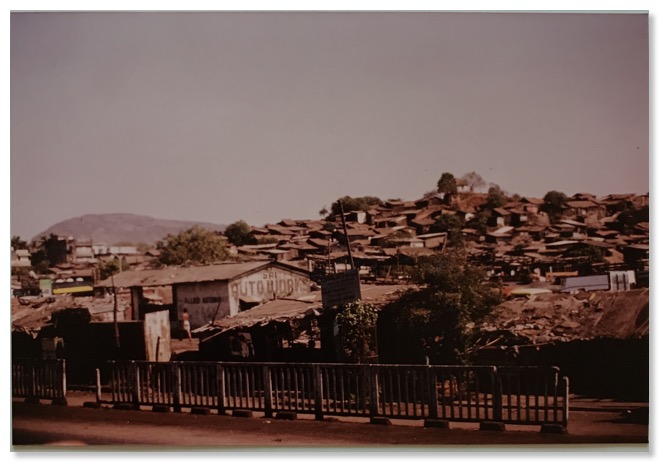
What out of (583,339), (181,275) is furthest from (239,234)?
(583,339)

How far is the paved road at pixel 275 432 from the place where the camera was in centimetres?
636

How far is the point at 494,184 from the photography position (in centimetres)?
676

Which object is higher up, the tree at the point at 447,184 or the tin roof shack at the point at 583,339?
the tree at the point at 447,184

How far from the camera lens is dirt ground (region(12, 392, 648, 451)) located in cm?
636

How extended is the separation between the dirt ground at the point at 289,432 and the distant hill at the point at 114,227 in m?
1.57

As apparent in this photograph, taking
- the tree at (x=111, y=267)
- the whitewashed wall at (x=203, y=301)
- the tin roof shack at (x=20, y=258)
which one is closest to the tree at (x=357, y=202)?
the whitewashed wall at (x=203, y=301)

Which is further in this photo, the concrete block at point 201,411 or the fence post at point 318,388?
the concrete block at point 201,411

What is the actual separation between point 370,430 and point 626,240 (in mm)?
2649

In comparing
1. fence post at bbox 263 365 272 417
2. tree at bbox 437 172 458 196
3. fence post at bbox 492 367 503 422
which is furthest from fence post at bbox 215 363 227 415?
tree at bbox 437 172 458 196

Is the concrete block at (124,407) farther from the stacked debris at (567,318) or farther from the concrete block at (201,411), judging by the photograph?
the stacked debris at (567,318)

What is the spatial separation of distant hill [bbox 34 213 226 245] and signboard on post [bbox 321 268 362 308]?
1.28 m

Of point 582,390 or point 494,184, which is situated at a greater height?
point 494,184
